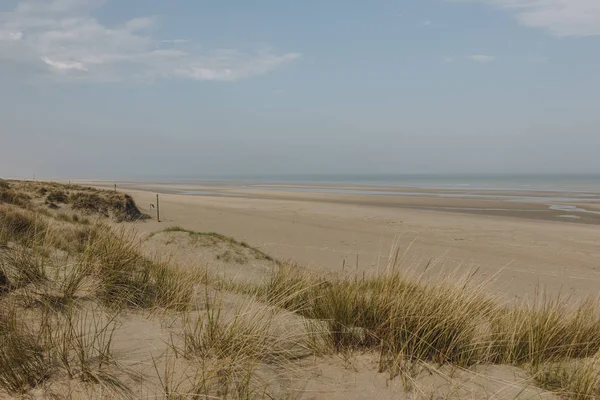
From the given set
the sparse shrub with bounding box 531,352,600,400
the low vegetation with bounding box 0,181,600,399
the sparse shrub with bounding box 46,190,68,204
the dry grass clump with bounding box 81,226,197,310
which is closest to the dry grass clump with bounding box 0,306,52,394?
the low vegetation with bounding box 0,181,600,399

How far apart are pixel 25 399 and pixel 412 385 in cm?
244

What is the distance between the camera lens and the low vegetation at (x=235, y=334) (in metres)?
2.55

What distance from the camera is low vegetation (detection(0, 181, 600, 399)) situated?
2549mm

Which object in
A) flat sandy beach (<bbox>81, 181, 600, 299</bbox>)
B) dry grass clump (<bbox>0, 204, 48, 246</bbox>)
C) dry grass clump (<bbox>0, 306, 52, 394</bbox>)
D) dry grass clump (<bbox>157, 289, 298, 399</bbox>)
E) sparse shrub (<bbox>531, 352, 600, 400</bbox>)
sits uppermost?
dry grass clump (<bbox>0, 204, 48, 246</bbox>)

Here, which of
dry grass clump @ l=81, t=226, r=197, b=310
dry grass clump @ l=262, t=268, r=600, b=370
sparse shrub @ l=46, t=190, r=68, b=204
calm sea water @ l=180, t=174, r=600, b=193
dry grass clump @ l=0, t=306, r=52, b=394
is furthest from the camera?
calm sea water @ l=180, t=174, r=600, b=193

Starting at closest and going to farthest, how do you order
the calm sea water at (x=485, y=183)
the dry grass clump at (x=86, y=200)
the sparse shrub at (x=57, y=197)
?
the dry grass clump at (x=86, y=200), the sparse shrub at (x=57, y=197), the calm sea water at (x=485, y=183)

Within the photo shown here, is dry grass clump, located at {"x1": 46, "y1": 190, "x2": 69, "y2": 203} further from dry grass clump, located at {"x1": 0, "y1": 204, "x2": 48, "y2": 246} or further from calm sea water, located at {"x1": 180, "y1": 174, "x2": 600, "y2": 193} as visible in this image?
calm sea water, located at {"x1": 180, "y1": 174, "x2": 600, "y2": 193}

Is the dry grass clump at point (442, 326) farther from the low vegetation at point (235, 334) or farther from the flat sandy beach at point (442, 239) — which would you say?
the flat sandy beach at point (442, 239)

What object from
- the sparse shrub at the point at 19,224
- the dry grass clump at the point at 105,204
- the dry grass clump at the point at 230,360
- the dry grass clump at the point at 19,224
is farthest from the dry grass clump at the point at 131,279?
the dry grass clump at the point at 105,204

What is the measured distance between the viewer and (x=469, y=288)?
166 inches

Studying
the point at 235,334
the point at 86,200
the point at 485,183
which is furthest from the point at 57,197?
the point at 485,183

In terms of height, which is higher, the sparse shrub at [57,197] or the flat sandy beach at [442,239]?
the sparse shrub at [57,197]

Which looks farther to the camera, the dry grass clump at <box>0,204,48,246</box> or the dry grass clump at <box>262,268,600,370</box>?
the dry grass clump at <box>0,204,48,246</box>

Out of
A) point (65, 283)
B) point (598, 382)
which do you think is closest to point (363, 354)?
point (598, 382)
